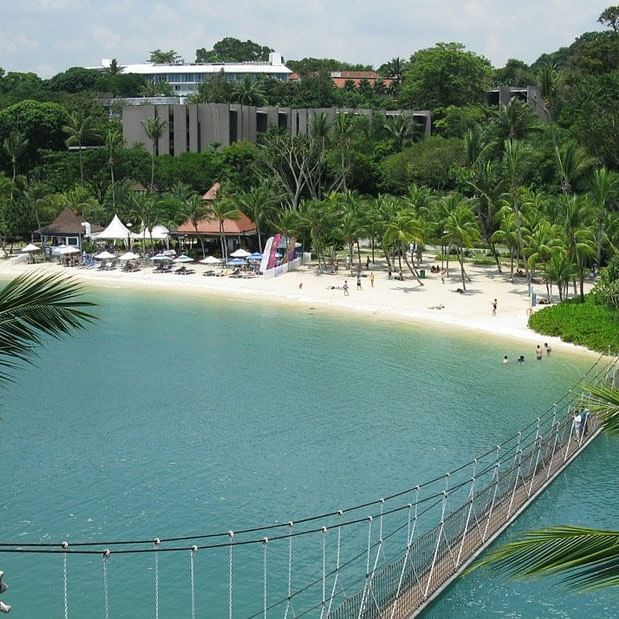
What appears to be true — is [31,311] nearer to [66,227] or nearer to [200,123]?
[66,227]

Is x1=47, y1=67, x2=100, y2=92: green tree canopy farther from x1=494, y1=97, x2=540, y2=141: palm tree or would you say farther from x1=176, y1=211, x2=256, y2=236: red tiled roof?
x1=494, y1=97, x2=540, y2=141: palm tree

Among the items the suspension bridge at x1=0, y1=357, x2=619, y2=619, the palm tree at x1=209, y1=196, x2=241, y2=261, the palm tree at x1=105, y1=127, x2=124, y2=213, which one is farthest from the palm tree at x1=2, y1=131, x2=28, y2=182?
the suspension bridge at x1=0, y1=357, x2=619, y2=619

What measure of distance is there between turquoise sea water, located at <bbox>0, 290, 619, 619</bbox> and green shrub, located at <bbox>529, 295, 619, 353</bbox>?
2.11 m

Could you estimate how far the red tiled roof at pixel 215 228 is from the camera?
67312 mm

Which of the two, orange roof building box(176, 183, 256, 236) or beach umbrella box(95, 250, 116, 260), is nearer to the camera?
beach umbrella box(95, 250, 116, 260)

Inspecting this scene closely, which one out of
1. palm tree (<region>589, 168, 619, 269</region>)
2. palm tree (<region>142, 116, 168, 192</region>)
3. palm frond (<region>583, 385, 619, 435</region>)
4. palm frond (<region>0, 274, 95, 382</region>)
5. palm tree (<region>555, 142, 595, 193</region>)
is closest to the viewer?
palm frond (<region>583, 385, 619, 435</region>)

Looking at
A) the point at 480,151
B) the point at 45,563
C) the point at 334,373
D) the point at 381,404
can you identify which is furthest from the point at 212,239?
the point at 45,563

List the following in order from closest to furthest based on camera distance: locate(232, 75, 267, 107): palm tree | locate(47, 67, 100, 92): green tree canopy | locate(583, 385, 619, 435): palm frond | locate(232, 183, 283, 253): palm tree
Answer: locate(583, 385, 619, 435): palm frond < locate(232, 183, 283, 253): palm tree < locate(232, 75, 267, 107): palm tree < locate(47, 67, 100, 92): green tree canopy

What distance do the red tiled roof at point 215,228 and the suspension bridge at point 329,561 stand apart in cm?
4382

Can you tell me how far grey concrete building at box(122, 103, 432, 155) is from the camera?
94.3m

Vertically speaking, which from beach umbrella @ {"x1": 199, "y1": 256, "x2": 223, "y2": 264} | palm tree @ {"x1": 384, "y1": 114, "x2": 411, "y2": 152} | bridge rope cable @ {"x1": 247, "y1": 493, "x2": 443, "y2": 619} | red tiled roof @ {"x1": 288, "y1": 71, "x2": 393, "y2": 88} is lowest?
bridge rope cable @ {"x1": 247, "y1": 493, "x2": 443, "y2": 619}

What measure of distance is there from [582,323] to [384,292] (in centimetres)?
1449

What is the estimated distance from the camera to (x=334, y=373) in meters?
38.6

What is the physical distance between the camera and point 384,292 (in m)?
55.7
